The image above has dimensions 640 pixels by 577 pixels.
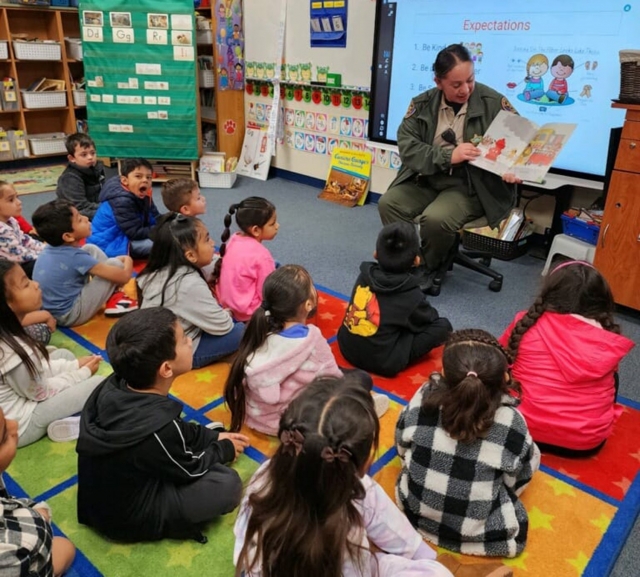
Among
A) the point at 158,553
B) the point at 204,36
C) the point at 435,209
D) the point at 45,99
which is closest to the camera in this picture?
the point at 158,553

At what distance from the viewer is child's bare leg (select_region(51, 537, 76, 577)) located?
4.40 ft

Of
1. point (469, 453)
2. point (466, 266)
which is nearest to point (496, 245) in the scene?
point (466, 266)

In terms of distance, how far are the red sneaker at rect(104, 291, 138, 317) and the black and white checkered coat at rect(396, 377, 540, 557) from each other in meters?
1.67

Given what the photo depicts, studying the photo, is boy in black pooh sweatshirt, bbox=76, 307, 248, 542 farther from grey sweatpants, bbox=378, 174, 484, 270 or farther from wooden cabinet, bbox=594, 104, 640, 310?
wooden cabinet, bbox=594, 104, 640, 310

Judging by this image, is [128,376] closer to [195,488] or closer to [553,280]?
[195,488]

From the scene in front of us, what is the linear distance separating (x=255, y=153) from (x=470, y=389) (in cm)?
454

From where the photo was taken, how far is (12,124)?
5.55 metres

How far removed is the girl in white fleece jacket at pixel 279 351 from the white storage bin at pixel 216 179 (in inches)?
139

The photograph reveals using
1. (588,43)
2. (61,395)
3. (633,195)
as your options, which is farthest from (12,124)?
(633,195)

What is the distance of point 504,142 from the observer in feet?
9.39

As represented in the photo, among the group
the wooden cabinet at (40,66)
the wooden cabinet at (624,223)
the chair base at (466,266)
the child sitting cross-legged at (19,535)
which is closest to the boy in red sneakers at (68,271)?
the child sitting cross-legged at (19,535)

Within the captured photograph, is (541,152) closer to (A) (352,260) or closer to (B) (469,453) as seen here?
(A) (352,260)

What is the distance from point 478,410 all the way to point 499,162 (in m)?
1.88

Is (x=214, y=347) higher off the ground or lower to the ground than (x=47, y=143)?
lower
